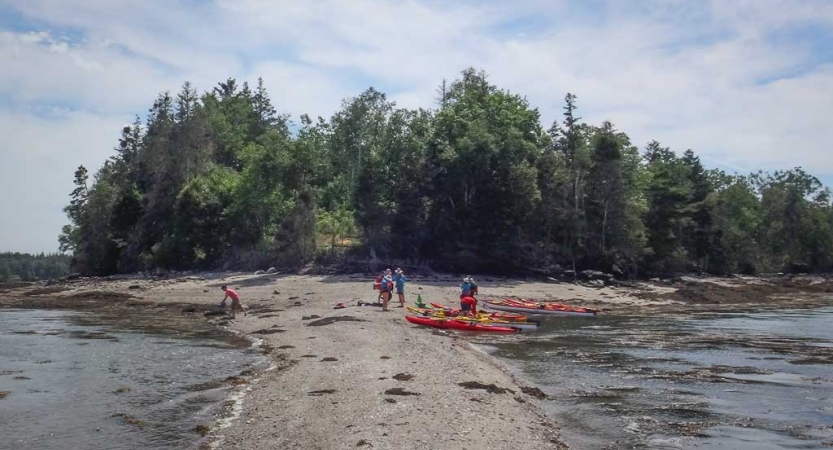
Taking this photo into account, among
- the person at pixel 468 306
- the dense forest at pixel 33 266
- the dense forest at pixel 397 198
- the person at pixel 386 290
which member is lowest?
the dense forest at pixel 33 266

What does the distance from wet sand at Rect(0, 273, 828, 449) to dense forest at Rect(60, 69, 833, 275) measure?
46.7 feet

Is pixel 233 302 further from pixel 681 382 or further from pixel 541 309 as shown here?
pixel 681 382

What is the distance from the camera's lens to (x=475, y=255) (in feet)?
177

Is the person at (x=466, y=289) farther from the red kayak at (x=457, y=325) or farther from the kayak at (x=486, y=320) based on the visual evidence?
the red kayak at (x=457, y=325)

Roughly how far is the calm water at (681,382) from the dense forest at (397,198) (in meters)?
24.8

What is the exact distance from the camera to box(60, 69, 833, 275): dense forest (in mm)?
52844

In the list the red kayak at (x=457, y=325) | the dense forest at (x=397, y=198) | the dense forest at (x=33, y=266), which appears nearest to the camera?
the red kayak at (x=457, y=325)

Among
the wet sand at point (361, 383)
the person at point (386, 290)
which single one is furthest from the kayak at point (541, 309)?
the person at point (386, 290)

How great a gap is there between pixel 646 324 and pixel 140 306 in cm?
2859

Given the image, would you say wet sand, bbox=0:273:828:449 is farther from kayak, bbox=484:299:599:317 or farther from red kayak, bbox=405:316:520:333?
kayak, bbox=484:299:599:317

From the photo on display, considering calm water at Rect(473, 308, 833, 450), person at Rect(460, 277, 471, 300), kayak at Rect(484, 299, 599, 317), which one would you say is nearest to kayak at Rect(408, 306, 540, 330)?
calm water at Rect(473, 308, 833, 450)

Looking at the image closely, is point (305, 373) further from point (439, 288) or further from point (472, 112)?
point (472, 112)

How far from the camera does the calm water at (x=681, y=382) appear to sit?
12453 mm

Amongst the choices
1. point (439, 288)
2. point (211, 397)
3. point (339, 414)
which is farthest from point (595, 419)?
point (439, 288)
